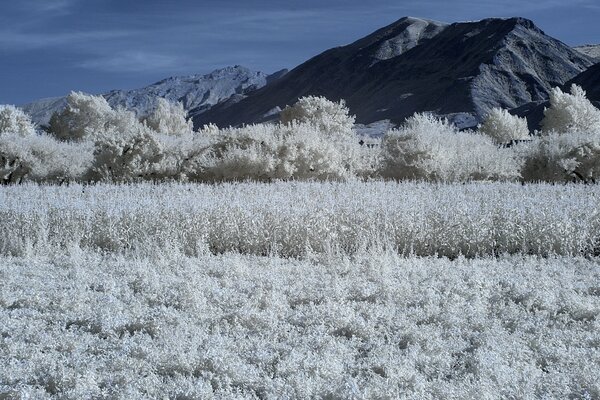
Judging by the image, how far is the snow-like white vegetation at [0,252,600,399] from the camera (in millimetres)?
4496

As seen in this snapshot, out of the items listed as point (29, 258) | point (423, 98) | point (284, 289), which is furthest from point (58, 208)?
point (423, 98)

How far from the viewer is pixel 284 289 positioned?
7059mm

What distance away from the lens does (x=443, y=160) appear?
64.1 ft

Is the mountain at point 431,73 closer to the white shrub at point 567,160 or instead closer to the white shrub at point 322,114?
the white shrub at point 322,114

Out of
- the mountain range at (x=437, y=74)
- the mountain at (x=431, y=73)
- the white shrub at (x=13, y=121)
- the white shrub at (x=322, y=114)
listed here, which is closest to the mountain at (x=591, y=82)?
the mountain range at (x=437, y=74)

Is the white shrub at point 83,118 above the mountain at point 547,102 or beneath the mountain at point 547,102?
beneath

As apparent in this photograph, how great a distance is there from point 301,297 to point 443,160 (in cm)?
1366

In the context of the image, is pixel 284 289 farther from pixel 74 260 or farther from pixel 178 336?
pixel 74 260

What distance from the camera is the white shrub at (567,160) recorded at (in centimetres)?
1947

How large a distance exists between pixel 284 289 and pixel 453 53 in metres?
148

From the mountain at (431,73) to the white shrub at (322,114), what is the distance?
58592 mm

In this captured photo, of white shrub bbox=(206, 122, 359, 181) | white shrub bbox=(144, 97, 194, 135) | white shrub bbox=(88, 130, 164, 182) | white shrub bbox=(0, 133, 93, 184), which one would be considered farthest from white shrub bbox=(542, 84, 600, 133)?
white shrub bbox=(144, 97, 194, 135)

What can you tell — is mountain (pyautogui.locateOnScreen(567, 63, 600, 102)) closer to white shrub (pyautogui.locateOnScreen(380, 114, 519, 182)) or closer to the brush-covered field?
white shrub (pyautogui.locateOnScreen(380, 114, 519, 182))

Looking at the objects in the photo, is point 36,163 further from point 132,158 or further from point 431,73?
point 431,73
